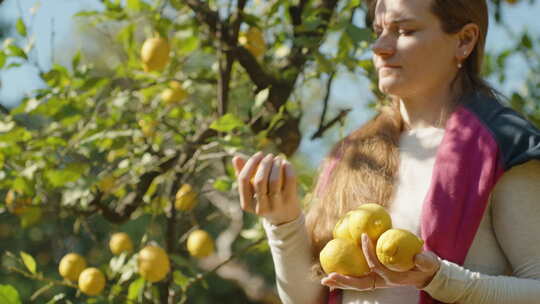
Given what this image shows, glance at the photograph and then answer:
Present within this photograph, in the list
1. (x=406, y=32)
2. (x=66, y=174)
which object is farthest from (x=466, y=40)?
(x=66, y=174)

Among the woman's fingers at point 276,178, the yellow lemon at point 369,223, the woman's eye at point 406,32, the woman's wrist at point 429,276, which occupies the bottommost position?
the woman's wrist at point 429,276

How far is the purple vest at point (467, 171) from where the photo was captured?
97cm

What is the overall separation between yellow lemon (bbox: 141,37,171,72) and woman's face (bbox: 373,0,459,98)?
819 mm

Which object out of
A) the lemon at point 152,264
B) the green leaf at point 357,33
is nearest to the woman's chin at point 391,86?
the green leaf at point 357,33

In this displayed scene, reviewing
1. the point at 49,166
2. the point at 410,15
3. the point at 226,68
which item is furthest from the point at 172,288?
the point at 410,15

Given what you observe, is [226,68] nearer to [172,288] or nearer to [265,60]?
[265,60]

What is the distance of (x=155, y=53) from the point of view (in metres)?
1.77

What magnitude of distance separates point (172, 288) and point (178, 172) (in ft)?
0.96

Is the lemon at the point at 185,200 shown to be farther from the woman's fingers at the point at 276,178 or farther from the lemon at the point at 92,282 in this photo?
the woman's fingers at the point at 276,178

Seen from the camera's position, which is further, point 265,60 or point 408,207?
point 265,60

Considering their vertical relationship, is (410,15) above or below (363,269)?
above

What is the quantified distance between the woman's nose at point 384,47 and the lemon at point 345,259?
0.94 feet

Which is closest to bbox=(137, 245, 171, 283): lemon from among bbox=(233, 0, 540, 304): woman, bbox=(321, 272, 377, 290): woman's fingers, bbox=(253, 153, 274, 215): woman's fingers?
bbox=(233, 0, 540, 304): woman

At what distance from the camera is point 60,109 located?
1677 mm
